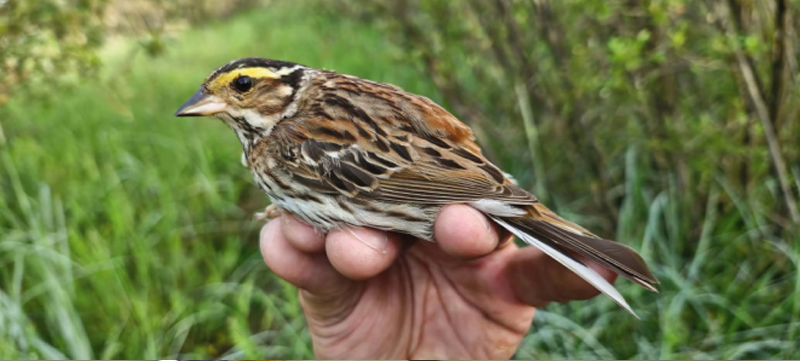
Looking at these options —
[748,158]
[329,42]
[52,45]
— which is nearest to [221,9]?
[329,42]

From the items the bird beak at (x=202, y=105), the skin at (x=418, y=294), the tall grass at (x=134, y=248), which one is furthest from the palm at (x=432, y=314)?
the bird beak at (x=202, y=105)

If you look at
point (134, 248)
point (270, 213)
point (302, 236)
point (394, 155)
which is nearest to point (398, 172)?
point (394, 155)

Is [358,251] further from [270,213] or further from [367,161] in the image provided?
[270,213]

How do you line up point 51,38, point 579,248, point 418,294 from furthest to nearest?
1. point 51,38
2. point 418,294
3. point 579,248

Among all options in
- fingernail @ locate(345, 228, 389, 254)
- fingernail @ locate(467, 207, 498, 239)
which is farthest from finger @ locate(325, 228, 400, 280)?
fingernail @ locate(467, 207, 498, 239)

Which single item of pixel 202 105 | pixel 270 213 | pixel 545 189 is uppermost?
pixel 202 105

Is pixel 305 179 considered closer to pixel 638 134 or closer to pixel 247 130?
pixel 247 130
